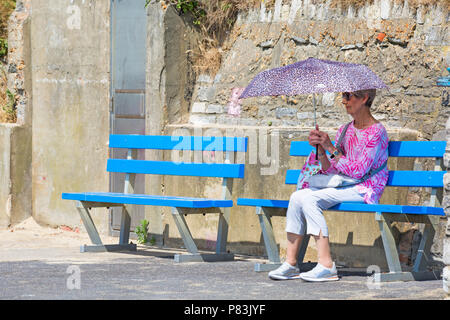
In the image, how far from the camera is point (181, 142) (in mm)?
7531

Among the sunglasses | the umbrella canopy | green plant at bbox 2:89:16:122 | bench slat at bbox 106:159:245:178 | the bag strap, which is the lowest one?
bench slat at bbox 106:159:245:178

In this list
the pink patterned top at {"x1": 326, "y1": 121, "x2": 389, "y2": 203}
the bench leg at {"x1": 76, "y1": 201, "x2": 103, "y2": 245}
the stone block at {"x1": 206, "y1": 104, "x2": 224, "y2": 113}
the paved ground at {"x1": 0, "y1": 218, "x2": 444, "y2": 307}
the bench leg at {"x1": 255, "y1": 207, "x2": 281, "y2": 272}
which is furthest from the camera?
the stone block at {"x1": 206, "y1": 104, "x2": 224, "y2": 113}

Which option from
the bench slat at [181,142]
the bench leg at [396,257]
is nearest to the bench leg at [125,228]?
the bench slat at [181,142]

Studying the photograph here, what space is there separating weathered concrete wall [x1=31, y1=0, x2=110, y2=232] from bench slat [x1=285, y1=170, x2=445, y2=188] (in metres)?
3.46

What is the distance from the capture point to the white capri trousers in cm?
592

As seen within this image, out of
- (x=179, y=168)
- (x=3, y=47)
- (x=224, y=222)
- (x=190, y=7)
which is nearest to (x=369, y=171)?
(x=224, y=222)

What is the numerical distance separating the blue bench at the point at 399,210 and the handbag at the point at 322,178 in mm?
163

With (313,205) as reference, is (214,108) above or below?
above

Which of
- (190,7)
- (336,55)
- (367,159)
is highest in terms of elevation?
(190,7)

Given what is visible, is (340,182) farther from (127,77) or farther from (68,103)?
(68,103)

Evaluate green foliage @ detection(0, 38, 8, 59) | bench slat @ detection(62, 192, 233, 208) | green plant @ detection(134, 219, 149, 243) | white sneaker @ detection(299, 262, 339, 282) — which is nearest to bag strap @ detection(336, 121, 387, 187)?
white sneaker @ detection(299, 262, 339, 282)

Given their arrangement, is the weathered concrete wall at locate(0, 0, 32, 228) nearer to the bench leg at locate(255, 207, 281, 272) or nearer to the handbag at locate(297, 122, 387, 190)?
the bench leg at locate(255, 207, 281, 272)

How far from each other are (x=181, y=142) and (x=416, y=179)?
216 centimetres

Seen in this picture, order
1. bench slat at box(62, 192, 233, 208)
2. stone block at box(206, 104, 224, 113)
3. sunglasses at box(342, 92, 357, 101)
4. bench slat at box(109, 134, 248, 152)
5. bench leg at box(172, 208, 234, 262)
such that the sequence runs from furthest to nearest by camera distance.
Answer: stone block at box(206, 104, 224, 113) → bench slat at box(109, 134, 248, 152) → bench leg at box(172, 208, 234, 262) → bench slat at box(62, 192, 233, 208) → sunglasses at box(342, 92, 357, 101)
